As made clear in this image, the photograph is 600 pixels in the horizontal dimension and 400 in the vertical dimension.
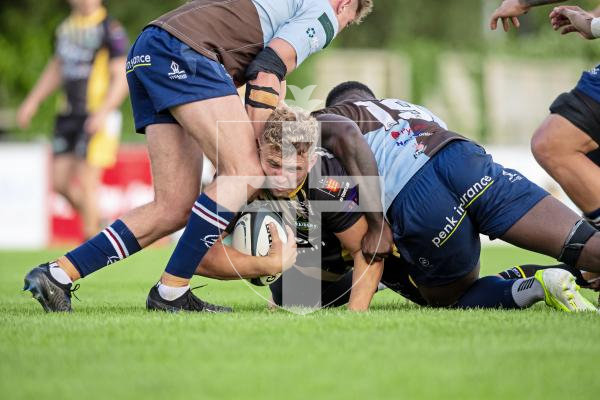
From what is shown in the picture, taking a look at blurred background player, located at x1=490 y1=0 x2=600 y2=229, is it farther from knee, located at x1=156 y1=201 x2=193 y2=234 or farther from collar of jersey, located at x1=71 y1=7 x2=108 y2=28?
collar of jersey, located at x1=71 y1=7 x2=108 y2=28

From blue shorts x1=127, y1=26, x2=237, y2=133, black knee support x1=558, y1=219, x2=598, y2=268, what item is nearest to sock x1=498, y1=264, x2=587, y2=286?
black knee support x1=558, y1=219, x2=598, y2=268

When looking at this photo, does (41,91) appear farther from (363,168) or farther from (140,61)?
(363,168)

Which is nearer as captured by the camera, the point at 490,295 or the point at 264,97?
the point at 264,97

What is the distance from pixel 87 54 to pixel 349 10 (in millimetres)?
7433

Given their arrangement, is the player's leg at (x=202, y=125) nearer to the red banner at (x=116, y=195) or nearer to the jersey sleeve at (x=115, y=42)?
the jersey sleeve at (x=115, y=42)

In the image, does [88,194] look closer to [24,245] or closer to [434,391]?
[24,245]

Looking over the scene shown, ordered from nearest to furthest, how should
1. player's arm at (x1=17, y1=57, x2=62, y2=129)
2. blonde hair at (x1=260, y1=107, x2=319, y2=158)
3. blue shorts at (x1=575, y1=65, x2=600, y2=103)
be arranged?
1. blonde hair at (x1=260, y1=107, x2=319, y2=158)
2. blue shorts at (x1=575, y1=65, x2=600, y2=103)
3. player's arm at (x1=17, y1=57, x2=62, y2=129)

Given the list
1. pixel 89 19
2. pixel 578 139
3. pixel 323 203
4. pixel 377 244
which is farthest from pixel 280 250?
pixel 89 19

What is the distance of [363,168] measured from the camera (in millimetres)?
5156

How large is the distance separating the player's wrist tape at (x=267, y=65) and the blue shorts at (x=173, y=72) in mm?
125

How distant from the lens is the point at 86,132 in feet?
40.5

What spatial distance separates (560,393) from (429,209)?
7.11 feet

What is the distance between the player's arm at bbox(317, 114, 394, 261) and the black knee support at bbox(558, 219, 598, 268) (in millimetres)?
865

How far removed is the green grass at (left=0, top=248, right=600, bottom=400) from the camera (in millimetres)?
3277
